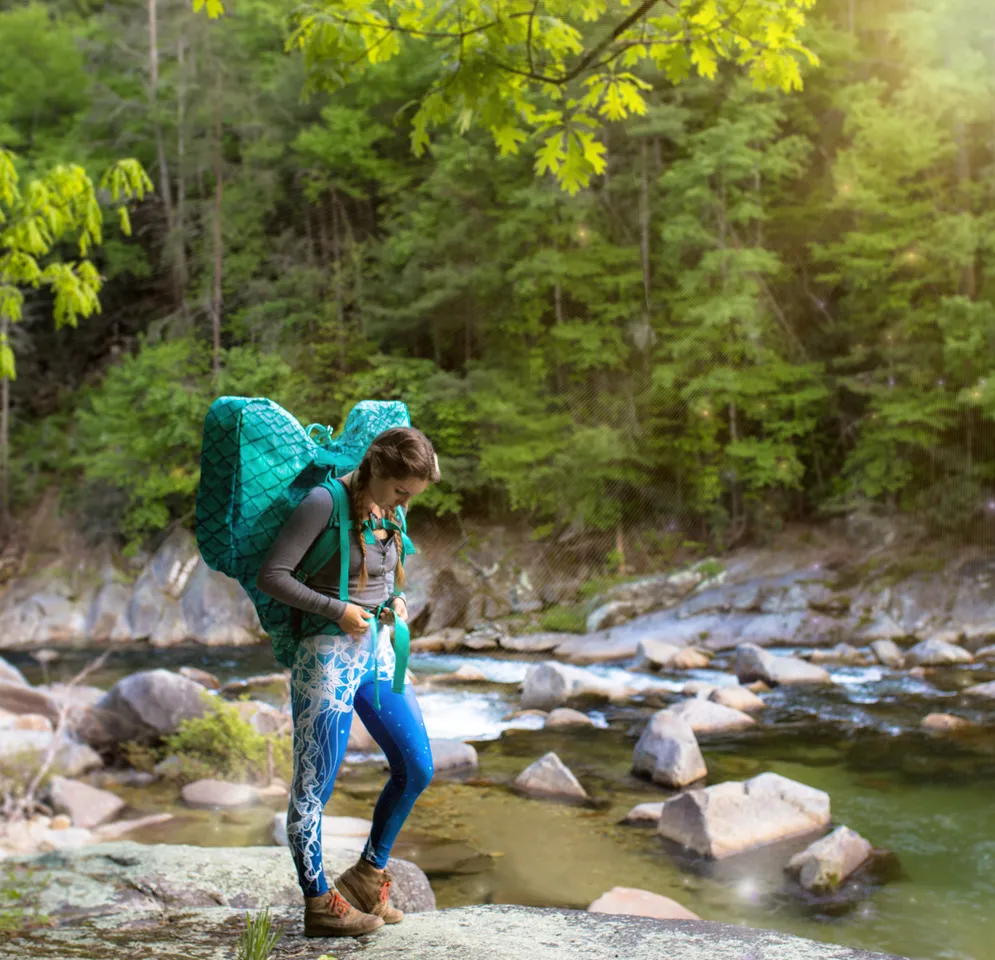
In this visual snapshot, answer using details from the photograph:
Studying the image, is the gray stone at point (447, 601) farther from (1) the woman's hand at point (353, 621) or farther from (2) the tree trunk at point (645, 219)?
(1) the woman's hand at point (353, 621)

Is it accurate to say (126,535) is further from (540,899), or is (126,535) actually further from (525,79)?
(525,79)

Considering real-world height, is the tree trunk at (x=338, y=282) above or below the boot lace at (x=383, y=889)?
above

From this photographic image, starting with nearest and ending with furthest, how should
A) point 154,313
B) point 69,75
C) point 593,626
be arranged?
point 593,626 < point 154,313 < point 69,75

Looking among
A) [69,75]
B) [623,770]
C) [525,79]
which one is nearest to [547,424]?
[623,770]

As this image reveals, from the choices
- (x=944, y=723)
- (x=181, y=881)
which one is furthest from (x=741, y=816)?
(x=944, y=723)

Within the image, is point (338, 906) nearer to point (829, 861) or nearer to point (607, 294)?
point (829, 861)

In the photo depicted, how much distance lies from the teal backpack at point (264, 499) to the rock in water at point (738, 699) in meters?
7.14

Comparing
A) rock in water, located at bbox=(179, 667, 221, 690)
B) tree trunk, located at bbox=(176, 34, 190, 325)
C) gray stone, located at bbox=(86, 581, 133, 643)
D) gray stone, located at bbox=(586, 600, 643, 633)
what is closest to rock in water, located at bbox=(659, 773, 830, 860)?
rock in water, located at bbox=(179, 667, 221, 690)

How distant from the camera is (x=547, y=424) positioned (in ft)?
55.1

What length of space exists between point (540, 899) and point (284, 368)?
14.1 m

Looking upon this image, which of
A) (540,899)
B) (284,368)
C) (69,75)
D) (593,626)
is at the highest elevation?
(69,75)

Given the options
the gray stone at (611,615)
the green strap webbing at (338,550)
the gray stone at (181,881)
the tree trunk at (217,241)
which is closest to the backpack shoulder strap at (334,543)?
the green strap webbing at (338,550)

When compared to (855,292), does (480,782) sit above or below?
below

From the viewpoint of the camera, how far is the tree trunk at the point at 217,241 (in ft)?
66.0
